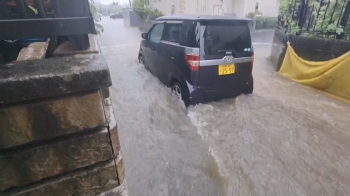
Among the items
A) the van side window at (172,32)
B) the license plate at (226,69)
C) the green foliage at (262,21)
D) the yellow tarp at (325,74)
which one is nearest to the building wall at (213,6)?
the green foliage at (262,21)

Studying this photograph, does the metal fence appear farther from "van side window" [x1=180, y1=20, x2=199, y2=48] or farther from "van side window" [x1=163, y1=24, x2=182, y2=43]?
"van side window" [x1=163, y1=24, x2=182, y2=43]

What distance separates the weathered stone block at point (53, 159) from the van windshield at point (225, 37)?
2904 millimetres

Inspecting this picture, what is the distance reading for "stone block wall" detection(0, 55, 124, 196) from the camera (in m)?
0.59

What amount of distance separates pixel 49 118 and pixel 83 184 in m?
0.31

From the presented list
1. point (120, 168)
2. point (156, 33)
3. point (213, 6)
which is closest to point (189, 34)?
point (156, 33)

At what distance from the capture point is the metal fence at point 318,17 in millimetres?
4359

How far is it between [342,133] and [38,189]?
4007 millimetres

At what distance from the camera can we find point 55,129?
651 mm

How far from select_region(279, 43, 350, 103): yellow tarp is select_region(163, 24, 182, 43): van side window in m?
3.33

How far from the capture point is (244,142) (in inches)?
118

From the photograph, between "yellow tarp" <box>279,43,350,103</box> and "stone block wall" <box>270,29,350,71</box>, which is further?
"stone block wall" <box>270,29,350,71</box>

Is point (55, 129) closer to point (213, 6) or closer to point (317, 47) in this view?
point (317, 47)

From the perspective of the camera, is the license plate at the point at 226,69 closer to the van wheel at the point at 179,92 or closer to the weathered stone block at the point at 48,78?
the van wheel at the point at 179,92

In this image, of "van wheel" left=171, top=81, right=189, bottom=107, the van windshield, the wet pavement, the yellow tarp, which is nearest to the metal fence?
the yellow tarp
